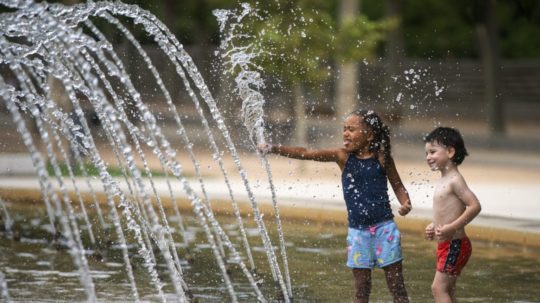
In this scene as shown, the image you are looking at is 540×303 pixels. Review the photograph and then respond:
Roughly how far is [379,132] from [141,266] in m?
2.82

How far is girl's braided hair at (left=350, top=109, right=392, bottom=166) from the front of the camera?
21.7 ft

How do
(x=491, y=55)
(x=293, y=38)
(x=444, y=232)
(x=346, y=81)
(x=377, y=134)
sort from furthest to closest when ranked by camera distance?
1. (x=491, y=55)
2. (x=346, y=81)
3. (x=293, y=38)
4. (x=377, y=134)
5. (x=444, y=232)

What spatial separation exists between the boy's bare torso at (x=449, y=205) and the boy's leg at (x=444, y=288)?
209 mm

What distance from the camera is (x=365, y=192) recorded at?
659 cm

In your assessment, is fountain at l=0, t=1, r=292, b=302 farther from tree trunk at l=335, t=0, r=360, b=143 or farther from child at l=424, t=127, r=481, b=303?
tree trunk at l=335, t=0, r=360, b=143

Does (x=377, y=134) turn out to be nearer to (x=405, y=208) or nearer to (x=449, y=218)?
(x=405, y=208)

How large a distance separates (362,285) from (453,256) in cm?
51

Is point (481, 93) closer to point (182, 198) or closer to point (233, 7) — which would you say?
point (233, 7)

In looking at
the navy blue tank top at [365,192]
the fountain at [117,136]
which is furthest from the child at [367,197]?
the fountain at [117,136]

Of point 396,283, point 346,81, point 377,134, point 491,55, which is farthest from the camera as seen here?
point 491,55

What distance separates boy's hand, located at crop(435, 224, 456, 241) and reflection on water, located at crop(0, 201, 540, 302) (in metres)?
1.22

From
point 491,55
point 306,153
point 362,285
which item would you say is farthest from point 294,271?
point 491,55

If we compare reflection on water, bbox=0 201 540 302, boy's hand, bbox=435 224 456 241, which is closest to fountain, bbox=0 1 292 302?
reflection on water, bbox=0 201 540 302

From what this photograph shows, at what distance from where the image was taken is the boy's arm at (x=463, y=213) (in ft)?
20.7
